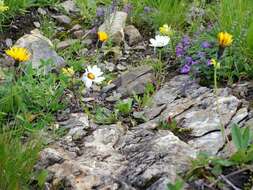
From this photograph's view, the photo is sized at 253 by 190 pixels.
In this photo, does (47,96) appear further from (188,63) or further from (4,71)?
(188,63)

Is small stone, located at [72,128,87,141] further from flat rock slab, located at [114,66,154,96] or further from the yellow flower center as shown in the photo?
flat rock slab, located at [114,66,154,96]

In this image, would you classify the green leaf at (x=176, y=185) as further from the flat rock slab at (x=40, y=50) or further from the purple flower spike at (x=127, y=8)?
the purple flower spike at (x=127, y=8)

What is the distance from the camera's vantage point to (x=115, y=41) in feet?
13.7

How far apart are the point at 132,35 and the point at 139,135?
1.46m

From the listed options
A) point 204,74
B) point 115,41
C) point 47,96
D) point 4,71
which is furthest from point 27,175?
point 115,41

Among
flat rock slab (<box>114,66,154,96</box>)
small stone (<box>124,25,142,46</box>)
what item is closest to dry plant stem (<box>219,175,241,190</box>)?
flat rock slab (<box>114,66,154,96</box>)

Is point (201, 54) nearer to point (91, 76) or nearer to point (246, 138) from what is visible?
point (91, 76)

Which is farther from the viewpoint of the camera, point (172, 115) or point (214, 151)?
point (172, 115)

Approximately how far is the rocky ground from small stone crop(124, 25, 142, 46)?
0.34 meters

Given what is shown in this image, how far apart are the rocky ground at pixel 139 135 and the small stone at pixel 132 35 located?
336 millimetres

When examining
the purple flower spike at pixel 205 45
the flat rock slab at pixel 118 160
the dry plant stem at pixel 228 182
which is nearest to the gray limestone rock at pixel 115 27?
the purple flower spike at pixel 205 45

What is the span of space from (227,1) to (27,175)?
1982mm

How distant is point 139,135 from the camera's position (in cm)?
295

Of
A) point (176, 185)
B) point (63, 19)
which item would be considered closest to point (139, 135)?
point (176, 185)
